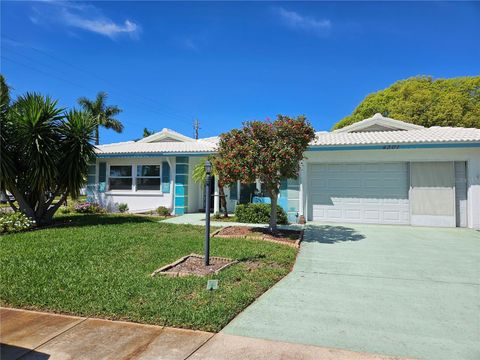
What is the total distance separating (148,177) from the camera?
16469mm

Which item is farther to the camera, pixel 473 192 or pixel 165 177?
pixel 165 177

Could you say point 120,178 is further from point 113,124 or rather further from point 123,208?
point 113,124

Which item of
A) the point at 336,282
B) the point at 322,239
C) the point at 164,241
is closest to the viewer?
the point at 336,282

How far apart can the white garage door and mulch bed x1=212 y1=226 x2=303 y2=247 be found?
123 inches

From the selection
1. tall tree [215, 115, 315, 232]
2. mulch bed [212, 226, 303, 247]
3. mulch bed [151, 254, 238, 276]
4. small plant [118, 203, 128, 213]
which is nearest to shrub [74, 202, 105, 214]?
small plant [118, 203, 128, 213]

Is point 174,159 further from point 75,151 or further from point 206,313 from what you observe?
point 206,313

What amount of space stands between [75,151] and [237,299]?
9.51 metres

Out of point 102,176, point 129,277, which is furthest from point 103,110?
point 129,277

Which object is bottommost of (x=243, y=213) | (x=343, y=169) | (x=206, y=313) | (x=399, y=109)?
(x=206, y=313)

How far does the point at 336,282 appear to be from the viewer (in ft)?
19.2

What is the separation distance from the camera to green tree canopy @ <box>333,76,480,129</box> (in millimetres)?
25391

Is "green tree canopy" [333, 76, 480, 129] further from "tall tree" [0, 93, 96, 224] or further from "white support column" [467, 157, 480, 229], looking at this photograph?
"tall tree" [0, 93, 96, 224]

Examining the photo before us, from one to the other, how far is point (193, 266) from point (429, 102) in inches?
1032

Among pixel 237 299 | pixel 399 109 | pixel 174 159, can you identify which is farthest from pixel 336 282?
pixel 399 109
